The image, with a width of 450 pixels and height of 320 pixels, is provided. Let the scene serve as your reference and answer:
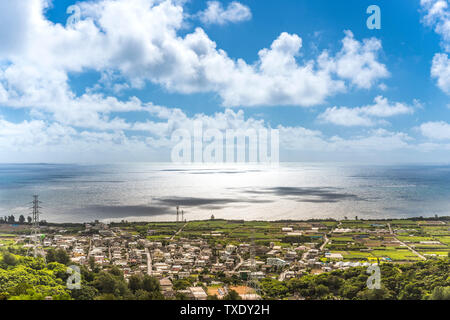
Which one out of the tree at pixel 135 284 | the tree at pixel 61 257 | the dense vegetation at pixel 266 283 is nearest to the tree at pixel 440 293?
the dense vegetation at pixel 266 283

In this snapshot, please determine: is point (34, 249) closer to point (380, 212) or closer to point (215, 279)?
point (215, 279)

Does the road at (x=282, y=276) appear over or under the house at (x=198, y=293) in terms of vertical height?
under

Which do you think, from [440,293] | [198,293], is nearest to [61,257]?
[198,293]

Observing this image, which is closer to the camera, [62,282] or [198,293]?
[198,293]

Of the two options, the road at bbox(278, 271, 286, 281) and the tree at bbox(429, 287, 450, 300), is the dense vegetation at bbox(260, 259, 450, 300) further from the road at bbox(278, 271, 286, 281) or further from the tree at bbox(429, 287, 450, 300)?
the road at bbox(278, 271, 286, 281)

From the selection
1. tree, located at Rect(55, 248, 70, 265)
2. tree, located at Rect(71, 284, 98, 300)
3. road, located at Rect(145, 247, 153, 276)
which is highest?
tree, located at Rect(55, 248, 70, 265)

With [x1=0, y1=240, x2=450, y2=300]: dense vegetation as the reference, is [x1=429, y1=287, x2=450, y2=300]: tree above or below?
above

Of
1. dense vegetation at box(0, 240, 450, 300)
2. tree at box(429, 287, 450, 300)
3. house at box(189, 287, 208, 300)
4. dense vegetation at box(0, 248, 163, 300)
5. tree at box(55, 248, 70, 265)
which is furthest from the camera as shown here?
tree at box(55, 248, 70, 265)

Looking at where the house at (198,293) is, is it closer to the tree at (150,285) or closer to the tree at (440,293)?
the tree at (150,285)

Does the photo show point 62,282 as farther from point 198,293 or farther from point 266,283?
point 266,283

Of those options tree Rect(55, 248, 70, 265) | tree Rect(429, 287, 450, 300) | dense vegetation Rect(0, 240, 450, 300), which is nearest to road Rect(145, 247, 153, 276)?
dense vegetation Rect(0, 240, 450, 300)
